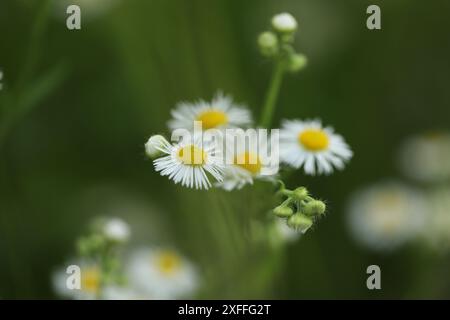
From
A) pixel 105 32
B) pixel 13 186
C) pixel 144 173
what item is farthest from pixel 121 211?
pixel 105 32

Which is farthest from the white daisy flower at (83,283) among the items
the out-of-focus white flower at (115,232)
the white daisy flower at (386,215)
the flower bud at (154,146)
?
the white daisy flower at (386,215)

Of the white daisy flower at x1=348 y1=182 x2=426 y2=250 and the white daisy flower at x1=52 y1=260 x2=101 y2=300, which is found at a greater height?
the white daisy flower at x1=348 y1=182 x2=426 y2=250

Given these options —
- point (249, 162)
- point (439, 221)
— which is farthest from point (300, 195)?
point (439, 221)

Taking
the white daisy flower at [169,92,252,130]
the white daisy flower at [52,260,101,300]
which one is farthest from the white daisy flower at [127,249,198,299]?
the white daisy flower at [169,92,252,130]

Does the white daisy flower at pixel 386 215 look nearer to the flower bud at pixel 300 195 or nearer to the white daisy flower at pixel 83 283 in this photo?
the white daisy flower at pixel 83 283

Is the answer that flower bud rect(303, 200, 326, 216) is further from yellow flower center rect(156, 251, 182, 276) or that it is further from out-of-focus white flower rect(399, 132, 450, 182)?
out-of-focus white flower rect(399, 132, 450, 182)

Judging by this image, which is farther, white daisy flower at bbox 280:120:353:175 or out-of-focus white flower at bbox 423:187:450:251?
out-of-focus white flower at bbox 423:187:450:251

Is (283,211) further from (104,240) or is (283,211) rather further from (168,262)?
(168,262)
